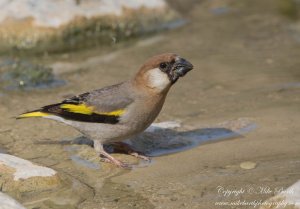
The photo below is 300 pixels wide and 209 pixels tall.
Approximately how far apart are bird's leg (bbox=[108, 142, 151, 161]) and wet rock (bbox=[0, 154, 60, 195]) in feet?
3.65

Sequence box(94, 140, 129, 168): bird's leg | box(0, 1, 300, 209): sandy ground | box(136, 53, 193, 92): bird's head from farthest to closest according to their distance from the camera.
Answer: box(136, 53, 193, 92): bird's head → box(94, 140, 129, 168): bird's leg → box(0, 1, 300, 209): sandy ground

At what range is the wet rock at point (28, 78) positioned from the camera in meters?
9.27

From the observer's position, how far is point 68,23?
11.2 metres

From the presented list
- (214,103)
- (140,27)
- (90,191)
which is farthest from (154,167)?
(140,27)

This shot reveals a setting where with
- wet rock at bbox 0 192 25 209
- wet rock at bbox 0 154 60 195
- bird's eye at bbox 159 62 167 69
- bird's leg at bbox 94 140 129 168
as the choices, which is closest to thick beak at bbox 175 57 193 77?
bird's eye at bbox 159 62 167 69

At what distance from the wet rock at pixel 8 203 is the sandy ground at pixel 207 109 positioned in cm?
67

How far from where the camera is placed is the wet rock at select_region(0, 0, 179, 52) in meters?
11.0

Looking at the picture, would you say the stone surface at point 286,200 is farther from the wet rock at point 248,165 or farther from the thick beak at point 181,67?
the thick beak at point 181,67

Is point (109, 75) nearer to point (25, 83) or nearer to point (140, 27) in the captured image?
point (25, 83)

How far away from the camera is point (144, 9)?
39.7ft

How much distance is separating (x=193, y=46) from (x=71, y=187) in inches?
208

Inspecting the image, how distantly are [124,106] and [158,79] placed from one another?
1.45 ft

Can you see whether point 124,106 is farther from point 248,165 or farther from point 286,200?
point 286,200

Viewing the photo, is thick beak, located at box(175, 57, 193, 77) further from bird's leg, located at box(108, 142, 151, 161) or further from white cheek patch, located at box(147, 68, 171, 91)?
bird's leg, located at box(108, 142, 151, 161)
